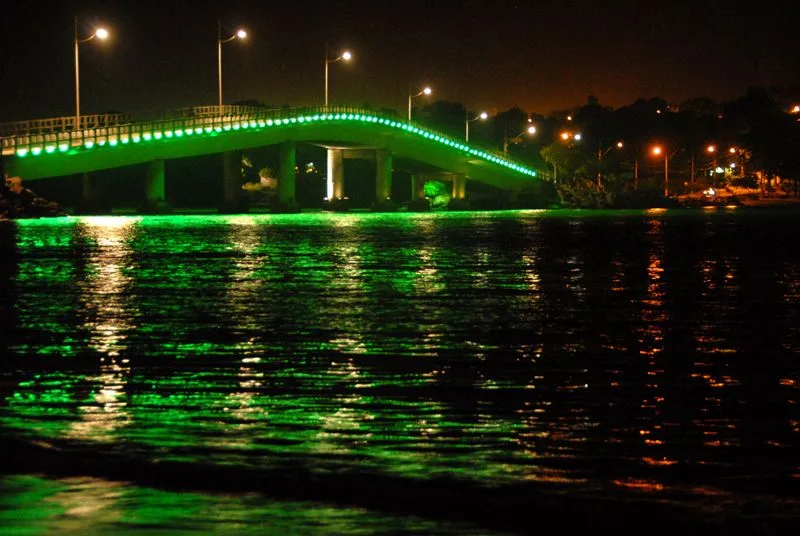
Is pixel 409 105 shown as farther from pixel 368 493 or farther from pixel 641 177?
pixel 368 493

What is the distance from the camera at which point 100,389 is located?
12703mm

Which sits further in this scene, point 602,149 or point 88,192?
point 602,149

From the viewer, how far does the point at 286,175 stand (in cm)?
11300

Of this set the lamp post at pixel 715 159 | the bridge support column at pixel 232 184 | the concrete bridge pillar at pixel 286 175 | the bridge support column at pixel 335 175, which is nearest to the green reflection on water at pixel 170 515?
the bridge support column at pixel 232 184

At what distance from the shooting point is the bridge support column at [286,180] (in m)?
112

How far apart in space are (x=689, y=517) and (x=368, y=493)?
80.8 inches

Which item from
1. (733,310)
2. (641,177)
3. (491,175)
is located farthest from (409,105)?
(733,310)

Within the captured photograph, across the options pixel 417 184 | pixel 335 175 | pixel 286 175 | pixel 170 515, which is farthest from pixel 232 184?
pixel 170 515

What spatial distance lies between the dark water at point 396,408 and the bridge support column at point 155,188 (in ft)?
224

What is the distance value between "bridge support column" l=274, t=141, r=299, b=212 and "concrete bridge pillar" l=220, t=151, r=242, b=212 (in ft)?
16.4

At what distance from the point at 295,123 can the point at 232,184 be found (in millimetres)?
7521

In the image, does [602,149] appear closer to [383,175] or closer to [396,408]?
[383,175]

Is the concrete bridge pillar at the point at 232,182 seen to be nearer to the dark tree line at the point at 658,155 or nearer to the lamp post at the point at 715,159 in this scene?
the dark tree line at the point at 658,155

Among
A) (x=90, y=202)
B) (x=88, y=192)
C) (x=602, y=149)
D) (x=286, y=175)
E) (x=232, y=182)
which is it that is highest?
(x=602, y=149)
